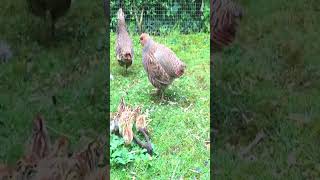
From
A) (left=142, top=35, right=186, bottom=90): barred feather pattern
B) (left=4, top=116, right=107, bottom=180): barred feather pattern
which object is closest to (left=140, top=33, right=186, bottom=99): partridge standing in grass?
(left=142, top=35, right=186, bottom=90): barred feather pattern

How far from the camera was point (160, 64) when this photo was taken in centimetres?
209

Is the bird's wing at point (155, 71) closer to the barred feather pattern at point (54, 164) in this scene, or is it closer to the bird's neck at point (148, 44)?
the bird's neck at point (148, 44)

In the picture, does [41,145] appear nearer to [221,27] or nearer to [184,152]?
[184,152]

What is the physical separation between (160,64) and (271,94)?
19.0 inches

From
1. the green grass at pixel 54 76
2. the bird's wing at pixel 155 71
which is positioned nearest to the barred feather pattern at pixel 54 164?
the green grass at pixel 54 76

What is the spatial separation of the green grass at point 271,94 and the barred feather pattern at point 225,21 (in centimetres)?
3

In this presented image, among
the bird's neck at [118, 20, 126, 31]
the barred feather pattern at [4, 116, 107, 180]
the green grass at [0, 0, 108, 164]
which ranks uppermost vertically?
the bird's neck at [118, 20, 126, 31]

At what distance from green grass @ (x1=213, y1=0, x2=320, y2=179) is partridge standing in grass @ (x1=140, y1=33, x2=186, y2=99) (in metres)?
0.22

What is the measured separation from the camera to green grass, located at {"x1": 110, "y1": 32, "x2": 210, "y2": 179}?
197cm

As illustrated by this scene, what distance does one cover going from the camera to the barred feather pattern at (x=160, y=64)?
6.71 ft

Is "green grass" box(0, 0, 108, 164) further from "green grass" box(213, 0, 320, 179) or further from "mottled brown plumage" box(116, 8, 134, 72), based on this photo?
"green grass" box(213, 0, 320, 179)

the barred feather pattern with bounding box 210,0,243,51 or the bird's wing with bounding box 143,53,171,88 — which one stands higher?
the barred feather pattern with bounding box 210,0,243,51

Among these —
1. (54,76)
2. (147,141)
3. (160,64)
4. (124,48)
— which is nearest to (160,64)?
(160,64)

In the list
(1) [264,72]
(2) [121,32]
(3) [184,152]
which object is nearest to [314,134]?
(1) [264,72]
